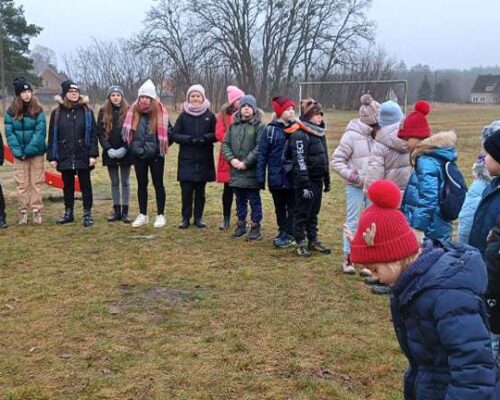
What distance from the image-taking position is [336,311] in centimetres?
475

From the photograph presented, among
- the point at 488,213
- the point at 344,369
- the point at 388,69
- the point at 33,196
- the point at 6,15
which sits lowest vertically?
the point at 344,369

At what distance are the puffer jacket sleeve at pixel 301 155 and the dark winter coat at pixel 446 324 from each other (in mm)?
3982

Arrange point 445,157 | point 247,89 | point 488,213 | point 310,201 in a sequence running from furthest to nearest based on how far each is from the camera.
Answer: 1. point 247,89
2. point 310,201
3. point 445,157
4. point 488,213

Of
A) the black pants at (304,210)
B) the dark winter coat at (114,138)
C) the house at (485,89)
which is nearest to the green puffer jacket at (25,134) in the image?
the dark winter coat at (114,138)

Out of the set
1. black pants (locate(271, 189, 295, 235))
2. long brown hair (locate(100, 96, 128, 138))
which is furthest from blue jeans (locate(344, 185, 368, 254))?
long brown hair (locate(100, 96, 128, 138))

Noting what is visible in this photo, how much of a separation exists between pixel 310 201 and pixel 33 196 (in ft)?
12.5

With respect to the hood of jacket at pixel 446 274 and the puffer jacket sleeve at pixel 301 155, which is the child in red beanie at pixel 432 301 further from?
the puffer jacket sleeve at pixel 301 155

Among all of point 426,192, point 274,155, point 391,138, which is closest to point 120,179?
point 274,155

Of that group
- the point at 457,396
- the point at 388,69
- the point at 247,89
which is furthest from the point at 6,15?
the point at 457,396

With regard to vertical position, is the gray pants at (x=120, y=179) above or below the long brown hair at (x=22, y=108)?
below

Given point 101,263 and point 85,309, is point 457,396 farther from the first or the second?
point 101,263

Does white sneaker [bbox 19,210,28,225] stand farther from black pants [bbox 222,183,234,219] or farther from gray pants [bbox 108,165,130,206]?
black pants [bbox 222,183,234,219]

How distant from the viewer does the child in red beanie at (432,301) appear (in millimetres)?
1780

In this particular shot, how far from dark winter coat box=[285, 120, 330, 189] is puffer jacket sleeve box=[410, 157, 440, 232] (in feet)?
6.58
